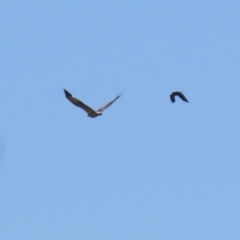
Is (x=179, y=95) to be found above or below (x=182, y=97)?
above

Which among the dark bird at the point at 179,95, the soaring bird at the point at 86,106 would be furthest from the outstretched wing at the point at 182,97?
the soaring bird at the point at 86,106

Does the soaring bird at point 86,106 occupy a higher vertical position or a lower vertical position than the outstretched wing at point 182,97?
lower

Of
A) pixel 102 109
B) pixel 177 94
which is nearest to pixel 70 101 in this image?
pixel 102 109

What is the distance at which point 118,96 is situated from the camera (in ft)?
249

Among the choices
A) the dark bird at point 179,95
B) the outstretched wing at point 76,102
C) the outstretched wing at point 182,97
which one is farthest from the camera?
the outstretched wing at point 182,97

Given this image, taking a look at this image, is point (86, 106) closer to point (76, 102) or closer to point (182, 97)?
point (76, 102)

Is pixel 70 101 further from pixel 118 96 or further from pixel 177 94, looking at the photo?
pixel 177 94

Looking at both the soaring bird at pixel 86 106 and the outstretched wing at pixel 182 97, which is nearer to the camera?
the soaring bird at pixel 86 106

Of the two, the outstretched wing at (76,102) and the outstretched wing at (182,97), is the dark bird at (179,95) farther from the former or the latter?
the outstretched wing at (76,102)

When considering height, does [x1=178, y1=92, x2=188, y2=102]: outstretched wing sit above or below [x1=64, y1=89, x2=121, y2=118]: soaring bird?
above

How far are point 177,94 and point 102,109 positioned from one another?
11182mm

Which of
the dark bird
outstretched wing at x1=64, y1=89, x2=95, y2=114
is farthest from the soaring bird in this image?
the dark bird

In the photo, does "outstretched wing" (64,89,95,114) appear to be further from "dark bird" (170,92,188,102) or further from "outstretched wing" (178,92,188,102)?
"outstretched wing" (178,92,188,102)

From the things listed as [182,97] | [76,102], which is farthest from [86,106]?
[182,97]
